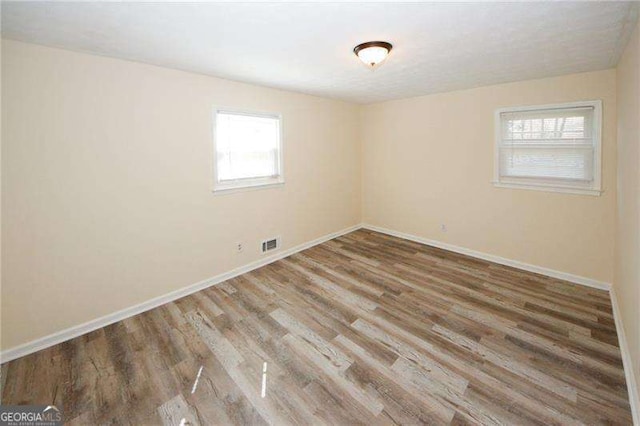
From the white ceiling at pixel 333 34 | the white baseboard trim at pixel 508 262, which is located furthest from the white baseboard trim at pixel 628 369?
the white ceiling at pixel 333 34

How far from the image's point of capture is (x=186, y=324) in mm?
2689

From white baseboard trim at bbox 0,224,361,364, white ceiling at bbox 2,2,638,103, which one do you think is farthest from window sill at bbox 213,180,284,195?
white ceiling at bbox 2,2,638,103

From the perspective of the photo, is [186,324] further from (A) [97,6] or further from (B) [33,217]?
(A) [97,6]

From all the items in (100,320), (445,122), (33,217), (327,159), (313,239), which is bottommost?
(100,320)

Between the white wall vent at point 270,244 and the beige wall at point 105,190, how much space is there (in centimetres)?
14

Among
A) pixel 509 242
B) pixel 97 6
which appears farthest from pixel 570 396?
pixel 97 6

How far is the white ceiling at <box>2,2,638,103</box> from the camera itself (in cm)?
178

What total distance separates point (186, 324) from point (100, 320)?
2.64ft

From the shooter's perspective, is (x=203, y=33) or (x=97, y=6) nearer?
(x=97, y=6)

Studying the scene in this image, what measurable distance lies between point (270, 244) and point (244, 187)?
936mm

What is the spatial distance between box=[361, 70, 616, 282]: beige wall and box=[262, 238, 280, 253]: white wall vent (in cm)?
220

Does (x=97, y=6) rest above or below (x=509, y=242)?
above

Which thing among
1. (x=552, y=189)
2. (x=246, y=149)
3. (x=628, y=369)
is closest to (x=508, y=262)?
(x=552, y=189)

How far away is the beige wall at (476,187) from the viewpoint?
10.5 ft
